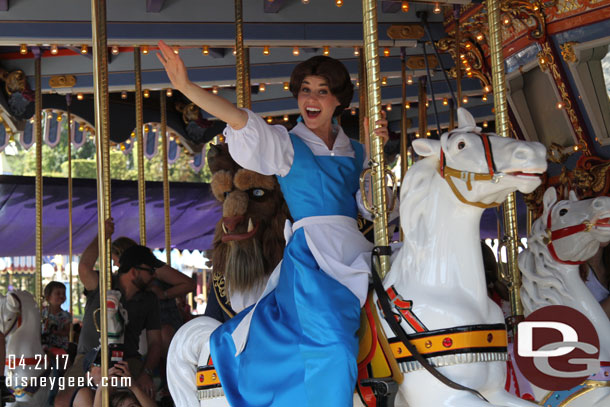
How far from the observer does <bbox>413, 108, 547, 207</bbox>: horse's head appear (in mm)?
2557

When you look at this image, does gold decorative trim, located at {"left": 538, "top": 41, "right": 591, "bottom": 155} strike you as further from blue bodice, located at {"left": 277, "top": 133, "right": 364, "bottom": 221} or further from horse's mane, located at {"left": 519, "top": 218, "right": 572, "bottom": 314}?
blue bodice, located at {"left": 277, "top": 133, "right": 364, "bottom": 221}

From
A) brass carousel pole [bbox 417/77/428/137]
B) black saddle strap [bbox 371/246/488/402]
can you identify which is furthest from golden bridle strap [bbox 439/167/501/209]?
brass carousel pole [bbox 417/77/428/137]

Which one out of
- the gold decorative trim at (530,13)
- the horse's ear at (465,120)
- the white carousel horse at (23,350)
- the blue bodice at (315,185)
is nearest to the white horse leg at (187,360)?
the blue bodice at (315,185)

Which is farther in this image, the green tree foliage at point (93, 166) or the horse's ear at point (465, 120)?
the green tree foliage at point (93, 166)

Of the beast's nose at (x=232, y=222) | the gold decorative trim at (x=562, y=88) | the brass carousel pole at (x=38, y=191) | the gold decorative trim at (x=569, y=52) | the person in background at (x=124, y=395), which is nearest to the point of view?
the beast's nose at (x=232, y=222)

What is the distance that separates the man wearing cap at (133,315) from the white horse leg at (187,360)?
1.77 metres

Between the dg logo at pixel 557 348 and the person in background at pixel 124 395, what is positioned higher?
the dg logo at pixel 557 348

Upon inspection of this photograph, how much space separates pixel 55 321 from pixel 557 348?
21.1 feet

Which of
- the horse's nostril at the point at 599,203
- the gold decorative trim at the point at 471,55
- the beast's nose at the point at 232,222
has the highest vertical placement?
the gold decorative trim at the point at 471,55

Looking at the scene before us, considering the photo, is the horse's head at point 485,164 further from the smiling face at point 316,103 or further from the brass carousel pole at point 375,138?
the smiling face at point 316,103

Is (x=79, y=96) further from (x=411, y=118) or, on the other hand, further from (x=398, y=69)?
(x=411, y=118)

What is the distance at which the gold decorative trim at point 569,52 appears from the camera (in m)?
5.37

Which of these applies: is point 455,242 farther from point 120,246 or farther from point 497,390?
point 120,246

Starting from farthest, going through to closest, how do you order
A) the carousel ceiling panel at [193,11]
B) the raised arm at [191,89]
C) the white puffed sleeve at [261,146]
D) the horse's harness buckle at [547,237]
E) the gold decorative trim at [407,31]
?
1. the gold decorative trim at [407,31]
2. the carousel ceiling panel at [193,11]
3. the horse's harness buckle at [547,237]
4. the white puffed sleeve at [261,146]
5. the raised arm at [191,89]
